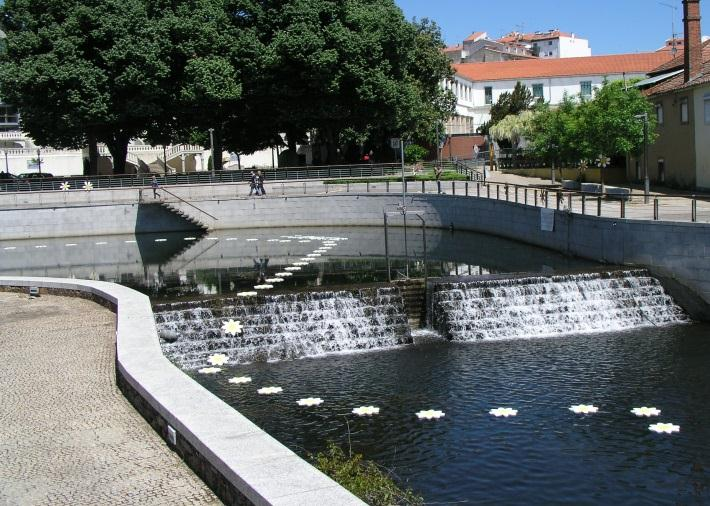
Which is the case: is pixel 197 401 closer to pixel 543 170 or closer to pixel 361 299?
pixel 361 299

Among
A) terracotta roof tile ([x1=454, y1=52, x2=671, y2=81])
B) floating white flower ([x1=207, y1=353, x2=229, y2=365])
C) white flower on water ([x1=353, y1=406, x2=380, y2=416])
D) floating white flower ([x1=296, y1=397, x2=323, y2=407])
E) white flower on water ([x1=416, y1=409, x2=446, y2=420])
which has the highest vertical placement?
terracotta roof tile ([x1=454, y1=52, x2=671, y2=81])

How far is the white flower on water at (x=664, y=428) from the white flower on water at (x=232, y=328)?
10.4 m

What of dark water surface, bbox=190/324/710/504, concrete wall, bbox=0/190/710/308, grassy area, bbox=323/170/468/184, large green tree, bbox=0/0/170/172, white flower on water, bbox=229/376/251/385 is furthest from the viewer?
grassy area, bbox=323/170/468/184

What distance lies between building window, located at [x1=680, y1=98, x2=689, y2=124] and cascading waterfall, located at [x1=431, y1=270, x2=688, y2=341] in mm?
19812

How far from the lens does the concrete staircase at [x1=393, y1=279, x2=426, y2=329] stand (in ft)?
76.6

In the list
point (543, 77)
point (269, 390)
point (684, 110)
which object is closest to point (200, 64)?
point (684, 110)

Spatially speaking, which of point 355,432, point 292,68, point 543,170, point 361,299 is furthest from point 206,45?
point 355,432

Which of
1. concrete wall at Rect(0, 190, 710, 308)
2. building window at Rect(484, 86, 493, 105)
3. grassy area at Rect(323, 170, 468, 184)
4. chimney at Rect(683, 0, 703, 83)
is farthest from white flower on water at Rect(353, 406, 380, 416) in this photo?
building window at Rect(484, 86, 493, 105)

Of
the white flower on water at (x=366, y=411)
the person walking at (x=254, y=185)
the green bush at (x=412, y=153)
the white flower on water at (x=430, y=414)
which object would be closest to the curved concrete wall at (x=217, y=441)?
the white flower on water at (x=366, y=411)

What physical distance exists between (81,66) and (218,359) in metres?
36.3

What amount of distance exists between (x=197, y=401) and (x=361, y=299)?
12.7m

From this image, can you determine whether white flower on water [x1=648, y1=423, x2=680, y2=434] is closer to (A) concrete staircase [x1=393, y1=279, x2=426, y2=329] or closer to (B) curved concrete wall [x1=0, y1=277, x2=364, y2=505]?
(B) curved concrete wall [x1=0, y1=277, x2=364, y2=505]

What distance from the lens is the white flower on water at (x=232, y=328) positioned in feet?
68.9

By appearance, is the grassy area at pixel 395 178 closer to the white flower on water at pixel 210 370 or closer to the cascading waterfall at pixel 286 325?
the cascading waterfall at pixel 286 325
